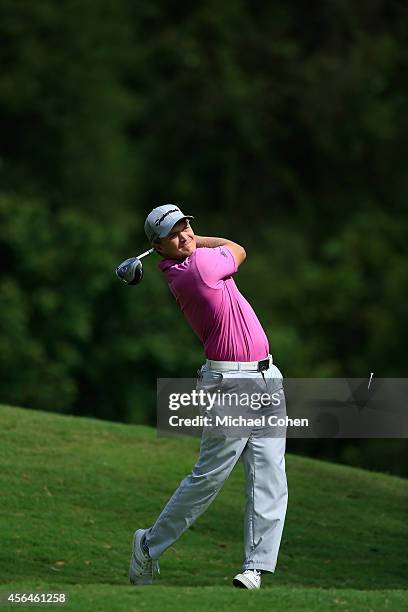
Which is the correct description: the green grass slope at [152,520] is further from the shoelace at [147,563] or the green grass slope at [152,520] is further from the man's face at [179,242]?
the man's face at [179,242]

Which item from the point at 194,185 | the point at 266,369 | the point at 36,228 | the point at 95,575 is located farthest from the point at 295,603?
the point at 194,185

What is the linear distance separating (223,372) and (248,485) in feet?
2.31

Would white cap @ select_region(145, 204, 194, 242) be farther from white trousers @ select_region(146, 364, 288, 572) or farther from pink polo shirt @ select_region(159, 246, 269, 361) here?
white trousers @ select_region(146, 364, 288, 572)

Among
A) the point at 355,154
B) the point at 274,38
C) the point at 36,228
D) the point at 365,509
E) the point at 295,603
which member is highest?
the point at 274,38

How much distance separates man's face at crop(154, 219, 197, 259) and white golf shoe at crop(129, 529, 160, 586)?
1713mm

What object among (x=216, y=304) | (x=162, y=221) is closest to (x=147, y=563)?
(x=216, y=304)

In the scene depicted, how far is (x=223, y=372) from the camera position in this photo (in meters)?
9.59

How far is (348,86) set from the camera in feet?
169

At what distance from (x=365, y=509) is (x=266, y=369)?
395cm

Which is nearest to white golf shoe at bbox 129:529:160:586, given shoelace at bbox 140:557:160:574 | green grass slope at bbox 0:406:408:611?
shoelace at bbox 140:557:160:574

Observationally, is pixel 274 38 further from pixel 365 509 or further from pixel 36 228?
pixel 365 509

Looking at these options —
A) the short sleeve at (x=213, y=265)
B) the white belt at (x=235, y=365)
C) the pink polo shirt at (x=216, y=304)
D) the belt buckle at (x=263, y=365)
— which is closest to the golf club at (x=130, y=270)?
the pink polo shirt at (x=216, y=304)

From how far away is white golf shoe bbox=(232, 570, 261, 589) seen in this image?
953cm

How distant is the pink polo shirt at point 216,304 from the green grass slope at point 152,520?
55.4 inches
